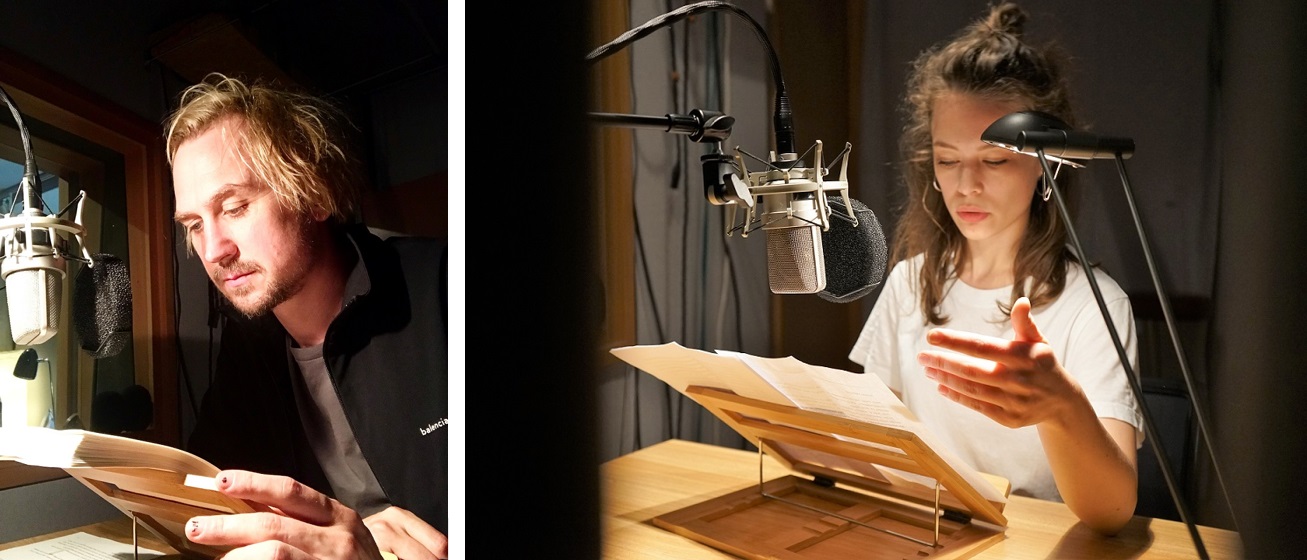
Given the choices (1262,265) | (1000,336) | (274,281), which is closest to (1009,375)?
(1000,336)

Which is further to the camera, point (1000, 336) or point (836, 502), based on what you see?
point (836, 502)

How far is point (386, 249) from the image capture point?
1.51 m

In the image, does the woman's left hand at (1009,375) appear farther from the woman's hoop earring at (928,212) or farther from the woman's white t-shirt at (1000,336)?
the woman's hoop earring at (928,212)

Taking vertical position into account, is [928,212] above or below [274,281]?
above

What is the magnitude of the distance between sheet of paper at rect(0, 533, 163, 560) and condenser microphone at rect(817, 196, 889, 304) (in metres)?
1.18

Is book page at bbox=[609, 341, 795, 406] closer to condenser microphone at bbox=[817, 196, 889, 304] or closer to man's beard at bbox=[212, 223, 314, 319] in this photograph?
condenser microphone at bbox=[817, 196, 889, 304]

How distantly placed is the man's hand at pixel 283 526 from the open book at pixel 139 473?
2 centimetres

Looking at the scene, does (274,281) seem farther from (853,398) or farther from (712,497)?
(853,398)

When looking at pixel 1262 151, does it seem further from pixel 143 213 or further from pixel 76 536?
pixel 76 536

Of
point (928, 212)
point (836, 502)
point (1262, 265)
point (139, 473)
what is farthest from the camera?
point (139, 473)

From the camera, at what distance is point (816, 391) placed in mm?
1176

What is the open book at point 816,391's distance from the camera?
3.66 ft

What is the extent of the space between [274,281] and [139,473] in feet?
1.19

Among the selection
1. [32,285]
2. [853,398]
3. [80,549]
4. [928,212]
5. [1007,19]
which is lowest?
[80,549]
